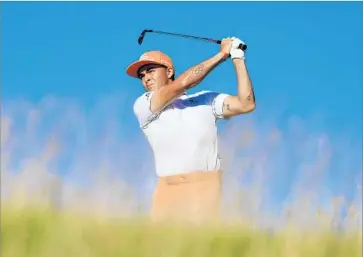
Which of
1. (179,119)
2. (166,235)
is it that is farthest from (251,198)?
(179,119)

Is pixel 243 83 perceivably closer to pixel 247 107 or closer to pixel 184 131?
pixel 247 107

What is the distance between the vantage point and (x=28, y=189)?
1763 millimetres

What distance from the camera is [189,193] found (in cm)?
288

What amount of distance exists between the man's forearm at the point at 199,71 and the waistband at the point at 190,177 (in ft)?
1.37

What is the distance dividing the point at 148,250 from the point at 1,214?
423 mm

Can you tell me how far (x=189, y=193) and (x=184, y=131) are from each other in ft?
Answer: 1.11

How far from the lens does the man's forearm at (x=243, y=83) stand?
2.88m

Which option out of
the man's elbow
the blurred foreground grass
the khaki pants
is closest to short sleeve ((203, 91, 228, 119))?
the man's elbow

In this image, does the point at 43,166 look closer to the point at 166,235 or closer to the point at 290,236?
the point at 166,235

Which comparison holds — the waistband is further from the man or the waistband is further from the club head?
the club head

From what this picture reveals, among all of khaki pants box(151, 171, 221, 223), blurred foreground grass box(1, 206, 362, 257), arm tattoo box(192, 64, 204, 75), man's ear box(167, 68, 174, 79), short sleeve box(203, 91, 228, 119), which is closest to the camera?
blurred foreground grass box(1, 206, 362, 257)

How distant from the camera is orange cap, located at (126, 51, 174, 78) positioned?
318 centimetres

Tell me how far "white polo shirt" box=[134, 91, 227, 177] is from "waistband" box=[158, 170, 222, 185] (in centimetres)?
2

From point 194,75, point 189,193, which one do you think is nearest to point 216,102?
point 194,75
